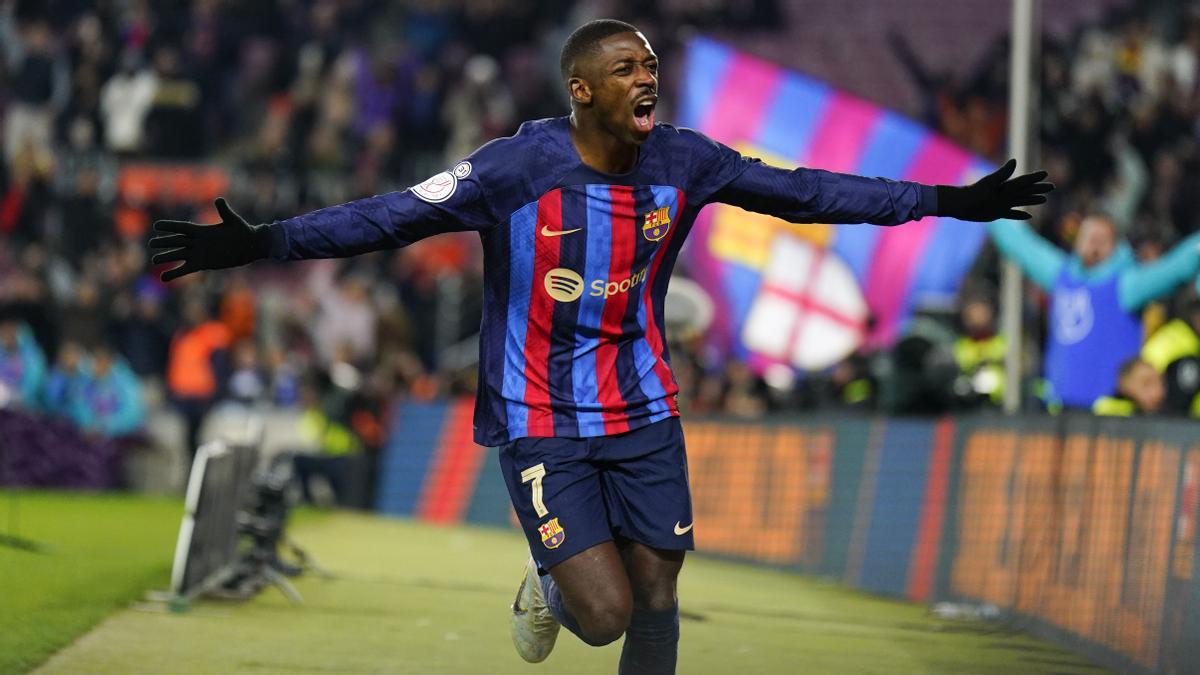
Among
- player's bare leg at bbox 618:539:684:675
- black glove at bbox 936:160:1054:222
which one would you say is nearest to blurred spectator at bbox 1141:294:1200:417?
black glove at bbox 936:160:1054:222

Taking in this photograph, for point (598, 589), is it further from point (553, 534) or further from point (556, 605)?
point (556, 605)

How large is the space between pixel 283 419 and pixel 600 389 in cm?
1475

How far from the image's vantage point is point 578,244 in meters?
6.27

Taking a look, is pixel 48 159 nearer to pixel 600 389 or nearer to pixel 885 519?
pixel 885 519

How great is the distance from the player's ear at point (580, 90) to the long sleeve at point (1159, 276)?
15.2 ft

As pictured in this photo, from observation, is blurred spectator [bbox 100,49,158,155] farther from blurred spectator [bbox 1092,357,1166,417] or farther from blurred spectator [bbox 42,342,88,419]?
blurred spectator [bbox 1092,357,1166,417]

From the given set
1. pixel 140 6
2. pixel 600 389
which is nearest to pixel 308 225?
pixel 600 389

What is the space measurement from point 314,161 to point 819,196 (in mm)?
17145

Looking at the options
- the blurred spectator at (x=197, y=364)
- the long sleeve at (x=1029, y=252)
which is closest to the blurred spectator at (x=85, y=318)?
the blurred spectator at (x=197, y=364)

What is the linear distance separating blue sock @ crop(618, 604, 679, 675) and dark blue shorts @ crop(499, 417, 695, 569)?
251 mm

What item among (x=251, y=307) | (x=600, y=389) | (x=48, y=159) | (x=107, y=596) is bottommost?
(x=107, y=596)

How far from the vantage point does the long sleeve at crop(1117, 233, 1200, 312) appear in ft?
33.3

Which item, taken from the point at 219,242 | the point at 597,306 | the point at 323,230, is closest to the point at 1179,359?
the point at 597,306

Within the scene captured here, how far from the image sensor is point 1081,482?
990cm
